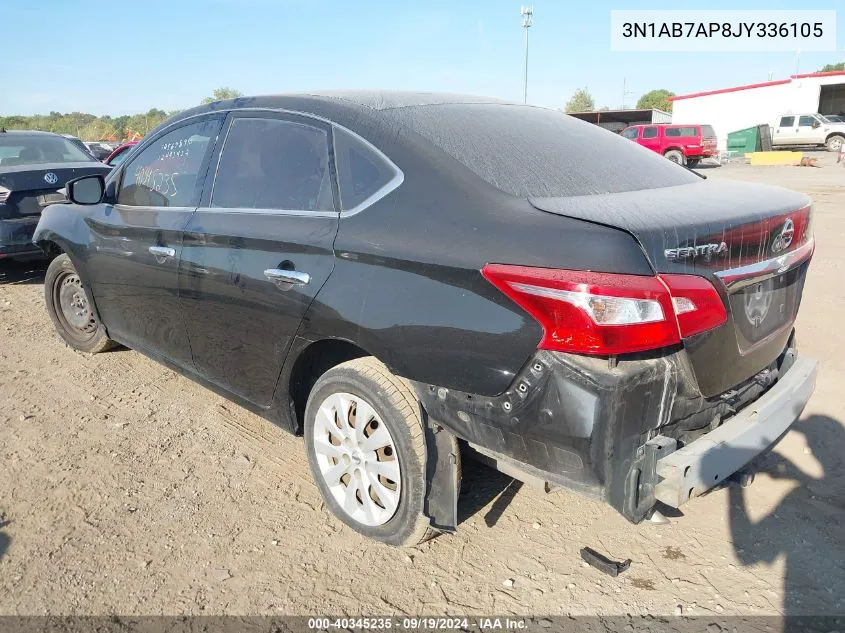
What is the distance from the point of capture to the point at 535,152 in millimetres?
2635

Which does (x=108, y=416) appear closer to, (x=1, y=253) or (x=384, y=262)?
(x=384, y=262)

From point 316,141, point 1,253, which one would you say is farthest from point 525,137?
point 1,253

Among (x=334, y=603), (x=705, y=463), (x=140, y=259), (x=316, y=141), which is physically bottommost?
(x=334, y=603)

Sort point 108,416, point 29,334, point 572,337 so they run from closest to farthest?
point 572,337
point 108,416
point 29,334

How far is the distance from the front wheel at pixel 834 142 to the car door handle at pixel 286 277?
1386 inches

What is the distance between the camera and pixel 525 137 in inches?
109

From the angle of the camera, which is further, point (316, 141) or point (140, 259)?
point (140, 259)

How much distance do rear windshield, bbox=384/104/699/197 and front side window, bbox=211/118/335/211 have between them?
1.25 ft

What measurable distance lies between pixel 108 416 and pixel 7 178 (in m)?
3.89

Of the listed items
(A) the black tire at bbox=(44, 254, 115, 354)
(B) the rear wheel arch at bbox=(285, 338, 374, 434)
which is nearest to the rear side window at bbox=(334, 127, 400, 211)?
(B) the rear wheel arch at bbox=(285, 338, 374, 434)

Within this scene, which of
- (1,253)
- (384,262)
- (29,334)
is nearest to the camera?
(384,262)

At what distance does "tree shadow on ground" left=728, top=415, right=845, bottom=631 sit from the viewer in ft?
7.53

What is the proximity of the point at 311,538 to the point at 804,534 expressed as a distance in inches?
77.9

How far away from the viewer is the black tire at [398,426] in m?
2.35
